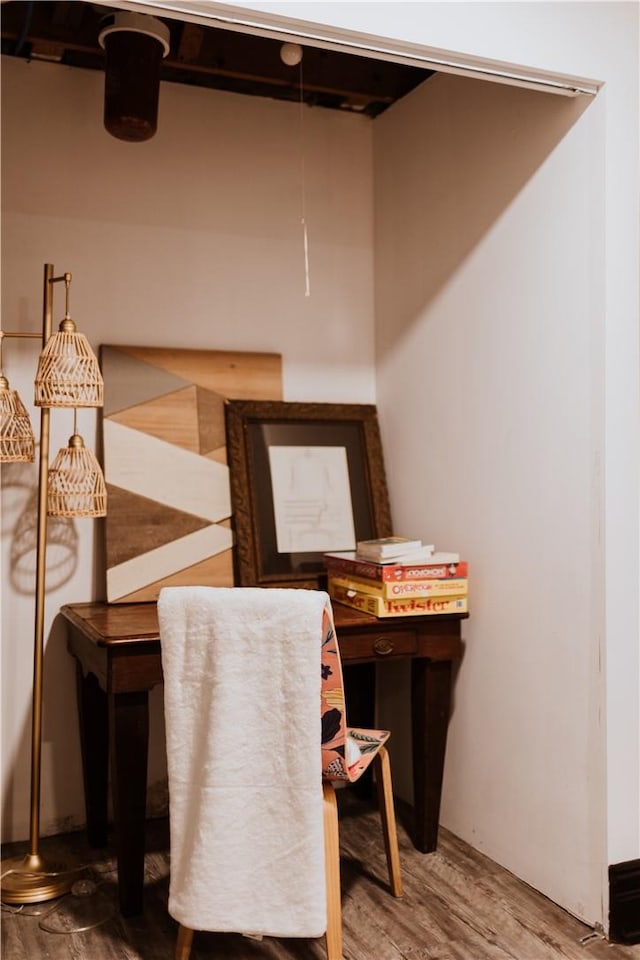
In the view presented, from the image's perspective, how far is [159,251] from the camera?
307 centimetres

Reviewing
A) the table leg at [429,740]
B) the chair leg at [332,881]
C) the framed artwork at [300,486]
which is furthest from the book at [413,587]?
the chair leg at [332,881]

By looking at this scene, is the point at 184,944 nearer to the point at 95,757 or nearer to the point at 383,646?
the point at 95,757

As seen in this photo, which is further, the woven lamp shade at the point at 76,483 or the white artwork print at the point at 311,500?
the white artwork print at the point at 311,500

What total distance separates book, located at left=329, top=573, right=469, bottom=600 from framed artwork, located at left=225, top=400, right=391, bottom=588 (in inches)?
14.9

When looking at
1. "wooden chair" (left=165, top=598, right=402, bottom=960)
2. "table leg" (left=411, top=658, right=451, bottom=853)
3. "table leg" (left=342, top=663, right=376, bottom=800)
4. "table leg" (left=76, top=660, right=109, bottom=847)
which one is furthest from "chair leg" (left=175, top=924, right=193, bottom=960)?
"table leg" (left=342, top=663, right=376, bottom=800)

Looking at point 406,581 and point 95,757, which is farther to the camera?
point 95,757

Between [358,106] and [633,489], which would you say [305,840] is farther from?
[358,106]

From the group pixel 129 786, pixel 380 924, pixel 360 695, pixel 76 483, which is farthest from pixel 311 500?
pixel 380 924

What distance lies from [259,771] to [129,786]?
0.48 meters

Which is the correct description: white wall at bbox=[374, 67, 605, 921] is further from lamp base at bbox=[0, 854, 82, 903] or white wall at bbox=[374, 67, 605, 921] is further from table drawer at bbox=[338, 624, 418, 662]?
lamp base at bbox=[0, 854, 82, 903]

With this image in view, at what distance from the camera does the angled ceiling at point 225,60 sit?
2709 mm

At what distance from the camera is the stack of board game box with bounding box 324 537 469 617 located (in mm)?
2627

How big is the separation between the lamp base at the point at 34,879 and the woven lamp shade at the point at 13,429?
112 cm

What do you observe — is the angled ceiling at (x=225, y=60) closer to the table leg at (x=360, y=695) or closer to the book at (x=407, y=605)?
the book at (x=407, y=605)
